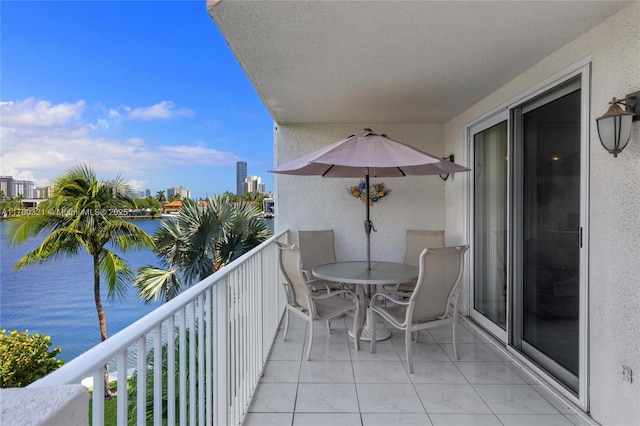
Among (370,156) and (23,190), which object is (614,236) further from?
(23,190)

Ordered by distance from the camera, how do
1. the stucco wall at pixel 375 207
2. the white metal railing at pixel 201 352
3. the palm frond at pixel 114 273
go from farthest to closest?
1. the palm frond at pixel 114 273
2. the stucco wall at pixel 375 207
3. the white metal railing at pixel 201 352

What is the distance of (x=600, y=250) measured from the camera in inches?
91.3

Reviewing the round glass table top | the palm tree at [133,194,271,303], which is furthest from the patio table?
the palm tree at [133,194,271,303]

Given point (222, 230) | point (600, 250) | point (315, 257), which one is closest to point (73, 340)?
point (222, 230)

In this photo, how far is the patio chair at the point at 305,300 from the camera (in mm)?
3215

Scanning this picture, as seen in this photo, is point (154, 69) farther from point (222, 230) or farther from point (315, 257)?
point (315, 257)

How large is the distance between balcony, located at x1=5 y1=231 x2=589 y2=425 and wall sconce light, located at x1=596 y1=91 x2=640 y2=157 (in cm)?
177

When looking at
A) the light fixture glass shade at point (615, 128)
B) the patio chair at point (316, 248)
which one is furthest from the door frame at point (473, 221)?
the patio chair at point (316, 248)

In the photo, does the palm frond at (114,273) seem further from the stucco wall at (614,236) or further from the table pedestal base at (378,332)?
the stucco wall at (614,236)

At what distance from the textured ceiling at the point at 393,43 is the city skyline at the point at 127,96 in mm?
13458

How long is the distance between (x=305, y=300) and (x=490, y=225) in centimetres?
218

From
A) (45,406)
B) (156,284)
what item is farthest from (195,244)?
(45,406)

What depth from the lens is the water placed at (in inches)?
333

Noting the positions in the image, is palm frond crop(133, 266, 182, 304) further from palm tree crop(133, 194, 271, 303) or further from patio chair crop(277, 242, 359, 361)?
patio chair crop(277, 242, 359, 361)
